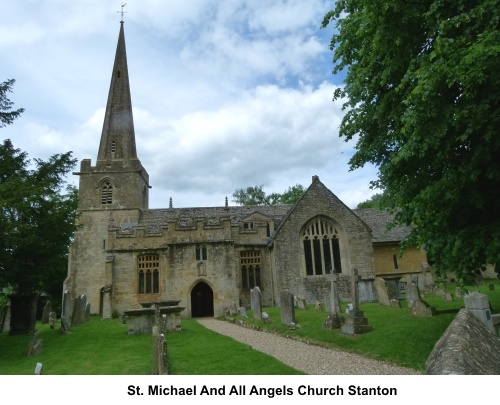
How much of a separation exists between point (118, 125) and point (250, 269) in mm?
18256

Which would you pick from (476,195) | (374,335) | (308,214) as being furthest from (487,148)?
(308,214)

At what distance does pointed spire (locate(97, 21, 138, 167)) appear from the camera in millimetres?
33188

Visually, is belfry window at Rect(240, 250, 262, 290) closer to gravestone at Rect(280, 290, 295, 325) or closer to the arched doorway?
the arched doorway

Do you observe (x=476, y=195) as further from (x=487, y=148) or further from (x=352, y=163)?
(x=352, y=163)

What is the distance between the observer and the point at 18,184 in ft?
38.0

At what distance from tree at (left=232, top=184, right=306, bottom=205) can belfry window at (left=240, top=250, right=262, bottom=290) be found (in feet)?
86.2

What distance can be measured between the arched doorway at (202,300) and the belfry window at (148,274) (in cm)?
259

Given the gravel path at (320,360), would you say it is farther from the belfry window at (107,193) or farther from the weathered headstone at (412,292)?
the belfry window at (107,193)

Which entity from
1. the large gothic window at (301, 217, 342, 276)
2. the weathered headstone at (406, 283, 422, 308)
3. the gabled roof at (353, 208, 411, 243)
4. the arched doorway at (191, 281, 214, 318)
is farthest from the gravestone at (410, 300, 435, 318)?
the arched doorway at (191, 281, 214, 318)

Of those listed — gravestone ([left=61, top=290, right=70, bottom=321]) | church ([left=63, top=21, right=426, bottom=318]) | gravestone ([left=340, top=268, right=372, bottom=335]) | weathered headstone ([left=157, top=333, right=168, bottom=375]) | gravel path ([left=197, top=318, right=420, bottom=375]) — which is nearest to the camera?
weathered headstone ([left=157, top=333, right=168, bottom=375])

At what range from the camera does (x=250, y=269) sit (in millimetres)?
25891

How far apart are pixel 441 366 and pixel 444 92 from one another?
19.1 ft

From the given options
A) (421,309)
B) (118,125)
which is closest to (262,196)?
(118,125)

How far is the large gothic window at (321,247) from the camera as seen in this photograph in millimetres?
25359
